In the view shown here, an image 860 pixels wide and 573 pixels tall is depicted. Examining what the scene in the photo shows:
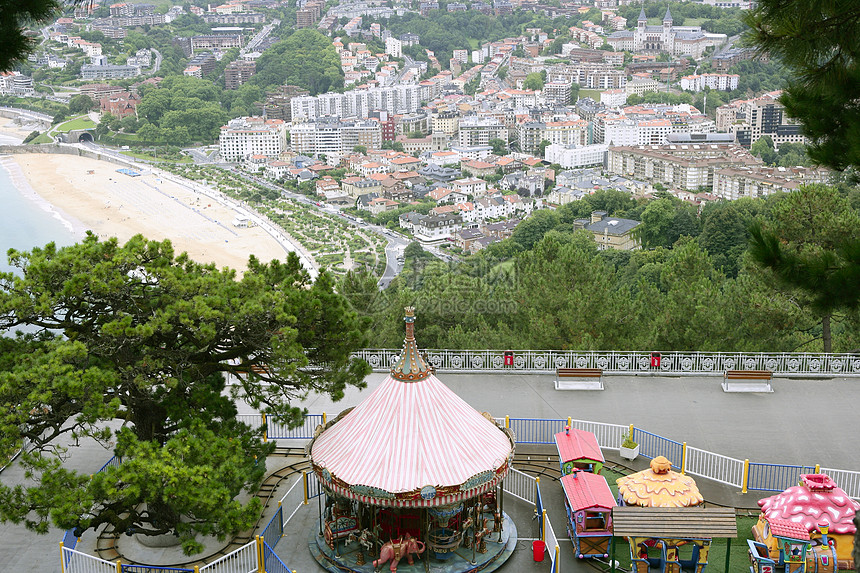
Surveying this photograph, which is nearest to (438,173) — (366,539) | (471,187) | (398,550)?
(471,187)

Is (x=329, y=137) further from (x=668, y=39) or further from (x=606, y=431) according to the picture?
(x=606, y=431)

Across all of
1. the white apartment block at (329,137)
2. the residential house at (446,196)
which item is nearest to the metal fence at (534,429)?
the residential house at (446,196)

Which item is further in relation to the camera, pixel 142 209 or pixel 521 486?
pixel 142 209

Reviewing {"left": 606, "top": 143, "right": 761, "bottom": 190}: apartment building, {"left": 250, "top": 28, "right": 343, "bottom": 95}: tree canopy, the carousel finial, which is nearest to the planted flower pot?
the carousel finial

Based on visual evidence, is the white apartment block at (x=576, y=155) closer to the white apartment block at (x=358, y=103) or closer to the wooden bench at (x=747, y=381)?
the white apartment block at (x=358, y=103)

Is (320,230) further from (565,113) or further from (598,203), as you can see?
(565,113)

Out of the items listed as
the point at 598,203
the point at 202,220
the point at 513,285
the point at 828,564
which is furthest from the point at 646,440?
the point at 598,203
